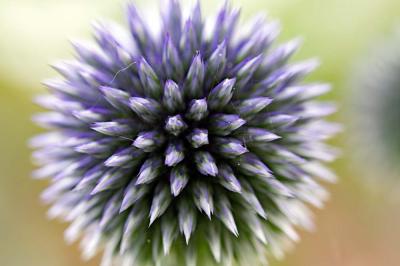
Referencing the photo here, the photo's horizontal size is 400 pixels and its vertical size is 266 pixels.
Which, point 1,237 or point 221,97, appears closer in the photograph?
point 221,97

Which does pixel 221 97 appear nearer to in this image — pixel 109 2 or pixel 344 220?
pixel 344 220

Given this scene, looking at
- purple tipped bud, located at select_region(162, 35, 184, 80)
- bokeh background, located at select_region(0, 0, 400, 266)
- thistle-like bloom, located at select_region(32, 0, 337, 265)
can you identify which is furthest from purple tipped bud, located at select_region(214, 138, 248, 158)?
bokeh background, located at select_region(0, 0, 400, 266)

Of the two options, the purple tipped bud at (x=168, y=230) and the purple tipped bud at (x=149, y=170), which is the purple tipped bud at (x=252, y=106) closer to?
the purple tipped bud at (x=149, y=170)

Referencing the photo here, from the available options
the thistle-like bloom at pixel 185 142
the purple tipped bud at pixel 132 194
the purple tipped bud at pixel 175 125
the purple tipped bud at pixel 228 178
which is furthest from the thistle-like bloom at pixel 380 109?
the purple tipped bud at pixel 132 194

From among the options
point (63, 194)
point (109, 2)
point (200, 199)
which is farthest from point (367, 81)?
point (109, 2)

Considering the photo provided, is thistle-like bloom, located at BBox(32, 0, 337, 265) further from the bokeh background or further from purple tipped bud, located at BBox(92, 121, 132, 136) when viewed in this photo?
the bokeh background

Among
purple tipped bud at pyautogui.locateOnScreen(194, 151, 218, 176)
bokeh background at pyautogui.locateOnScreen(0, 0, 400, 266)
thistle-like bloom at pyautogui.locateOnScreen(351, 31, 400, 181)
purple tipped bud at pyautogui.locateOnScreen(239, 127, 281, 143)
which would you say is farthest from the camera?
bokeh background at pyautogui.locateOnScreen(0, 0, 400, 266)
